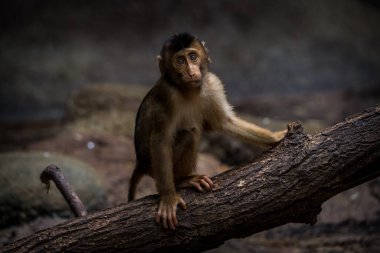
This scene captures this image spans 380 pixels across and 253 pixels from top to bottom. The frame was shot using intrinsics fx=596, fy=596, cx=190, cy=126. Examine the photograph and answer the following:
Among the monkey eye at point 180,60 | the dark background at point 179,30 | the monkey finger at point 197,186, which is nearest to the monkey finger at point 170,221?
the monkey finger at point 197,186

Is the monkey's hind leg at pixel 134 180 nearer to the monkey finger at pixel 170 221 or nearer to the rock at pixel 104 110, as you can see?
the monkey finger at pixel 170 221

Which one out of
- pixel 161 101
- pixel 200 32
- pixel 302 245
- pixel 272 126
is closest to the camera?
pixel 161 101

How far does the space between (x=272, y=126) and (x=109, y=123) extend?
8.77 feet

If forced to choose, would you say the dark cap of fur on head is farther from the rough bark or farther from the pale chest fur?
the rough bark

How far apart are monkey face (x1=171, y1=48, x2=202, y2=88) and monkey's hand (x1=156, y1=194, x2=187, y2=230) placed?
0.94 metres

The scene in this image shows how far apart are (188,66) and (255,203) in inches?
48.1

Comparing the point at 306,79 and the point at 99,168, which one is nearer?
the point at 99,168

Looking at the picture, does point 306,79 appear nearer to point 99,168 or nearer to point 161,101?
point 99,168

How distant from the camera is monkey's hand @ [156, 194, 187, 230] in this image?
4504mm

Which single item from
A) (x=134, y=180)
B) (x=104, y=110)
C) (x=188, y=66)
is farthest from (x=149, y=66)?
(x=188, y=66)

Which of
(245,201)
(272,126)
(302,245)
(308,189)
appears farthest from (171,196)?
(272,126)

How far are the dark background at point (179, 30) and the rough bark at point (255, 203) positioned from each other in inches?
308

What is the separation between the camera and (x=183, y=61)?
4855 mm

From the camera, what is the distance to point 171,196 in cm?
469
